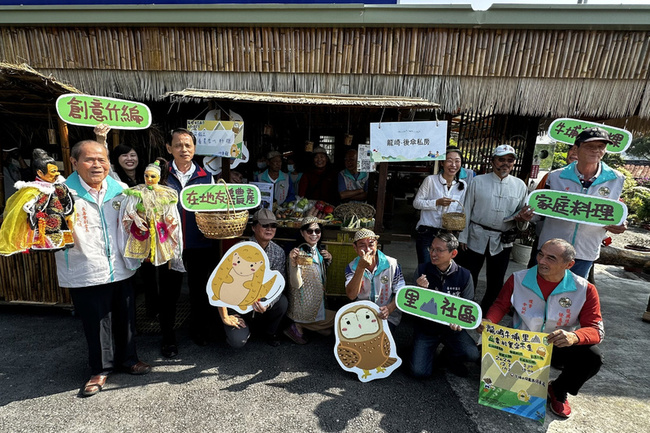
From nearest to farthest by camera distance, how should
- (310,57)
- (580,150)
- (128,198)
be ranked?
(128,198)
(580,150)
(310,57)

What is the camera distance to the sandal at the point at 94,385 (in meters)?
2.73

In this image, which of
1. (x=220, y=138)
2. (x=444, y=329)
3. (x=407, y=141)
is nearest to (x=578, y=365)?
(x=444, y=329)

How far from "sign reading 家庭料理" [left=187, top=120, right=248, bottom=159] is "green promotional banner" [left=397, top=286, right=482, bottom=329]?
2.50 metres

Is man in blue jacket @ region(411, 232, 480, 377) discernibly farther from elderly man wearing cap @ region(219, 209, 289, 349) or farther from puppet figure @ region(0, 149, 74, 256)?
puppet figure @ region(0, 149, 74, 256)

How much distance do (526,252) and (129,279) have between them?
6827mm

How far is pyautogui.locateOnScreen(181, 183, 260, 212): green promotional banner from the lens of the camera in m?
2.93

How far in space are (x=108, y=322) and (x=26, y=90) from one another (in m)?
2.74

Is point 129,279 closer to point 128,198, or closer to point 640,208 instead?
point 128,198

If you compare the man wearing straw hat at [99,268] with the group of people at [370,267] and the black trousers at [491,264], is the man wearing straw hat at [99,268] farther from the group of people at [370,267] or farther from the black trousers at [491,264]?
the black trousers at [491,264]

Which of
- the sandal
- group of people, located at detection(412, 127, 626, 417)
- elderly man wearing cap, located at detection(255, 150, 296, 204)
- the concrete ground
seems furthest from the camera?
elderly man wearing cap, located at detection(255, 150, 296, 204)

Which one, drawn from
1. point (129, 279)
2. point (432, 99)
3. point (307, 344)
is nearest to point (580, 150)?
point (432, 99)

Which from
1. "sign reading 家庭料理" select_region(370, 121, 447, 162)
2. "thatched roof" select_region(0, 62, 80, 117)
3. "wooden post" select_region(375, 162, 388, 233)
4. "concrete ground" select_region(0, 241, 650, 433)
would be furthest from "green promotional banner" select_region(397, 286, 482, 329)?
"thatched roof" select_region(0, 62, 80, 117)

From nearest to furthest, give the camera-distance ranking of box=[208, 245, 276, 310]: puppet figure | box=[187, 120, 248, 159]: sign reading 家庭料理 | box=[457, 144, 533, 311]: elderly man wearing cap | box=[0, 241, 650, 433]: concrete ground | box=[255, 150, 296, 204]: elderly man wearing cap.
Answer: box=[0, 241, 650, 433]: concrete ground, box=[208, 245, 276, 310]: puppet figure, box=[457, 144, 533, 311]: elderly man wearing cap, box=[187, 120, 248, 159]: sign reading 家庭料理, box=[255, 150, 296, 204]: elderly man wearing cap

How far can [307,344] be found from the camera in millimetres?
3604
